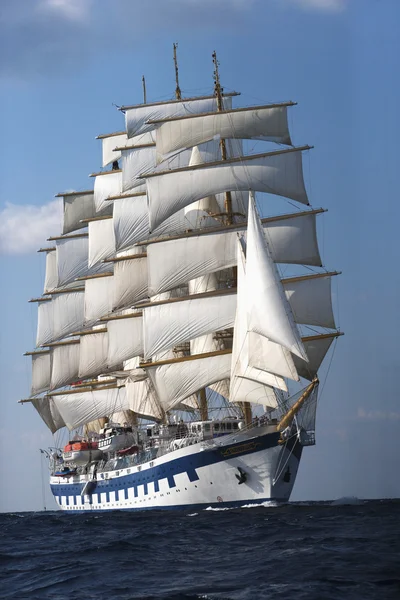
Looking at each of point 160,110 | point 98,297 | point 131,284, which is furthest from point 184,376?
point 160,110

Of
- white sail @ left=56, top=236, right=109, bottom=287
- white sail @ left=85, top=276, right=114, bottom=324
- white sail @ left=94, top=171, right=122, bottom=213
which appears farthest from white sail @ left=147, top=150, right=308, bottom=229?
white sail @ left=56, top=236, right=109, bottom=287

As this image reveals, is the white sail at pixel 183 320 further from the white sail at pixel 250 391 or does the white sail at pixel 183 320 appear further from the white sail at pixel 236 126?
the white sail at pixel 236 126

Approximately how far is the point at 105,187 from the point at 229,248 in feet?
59.0

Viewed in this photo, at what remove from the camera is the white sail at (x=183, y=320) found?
51094mm

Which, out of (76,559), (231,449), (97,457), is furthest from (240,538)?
(97,457)

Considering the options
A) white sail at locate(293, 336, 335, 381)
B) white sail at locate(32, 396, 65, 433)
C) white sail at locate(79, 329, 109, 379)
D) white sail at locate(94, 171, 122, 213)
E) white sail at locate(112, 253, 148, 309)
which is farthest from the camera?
white sail at locate(32, 396, 65, 433)

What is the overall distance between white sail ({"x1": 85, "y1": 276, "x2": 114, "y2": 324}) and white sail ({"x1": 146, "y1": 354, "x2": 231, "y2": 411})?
11.9 meters

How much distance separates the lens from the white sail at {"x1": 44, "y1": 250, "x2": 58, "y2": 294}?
7231 cm

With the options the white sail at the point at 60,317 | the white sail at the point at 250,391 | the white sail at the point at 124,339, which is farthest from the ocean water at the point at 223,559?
the white sail at the point at 60,317

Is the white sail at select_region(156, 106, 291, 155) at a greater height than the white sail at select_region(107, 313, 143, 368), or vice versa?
the white sail at select_region(156, 106, 291, 155)

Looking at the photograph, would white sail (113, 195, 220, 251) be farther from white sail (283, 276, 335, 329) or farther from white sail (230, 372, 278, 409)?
white sail (230, 372, 278, 409)

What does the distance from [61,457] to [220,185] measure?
27.0 m

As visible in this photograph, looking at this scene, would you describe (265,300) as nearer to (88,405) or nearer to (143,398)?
(143,398)

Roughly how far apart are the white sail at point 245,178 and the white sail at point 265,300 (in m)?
9.25
